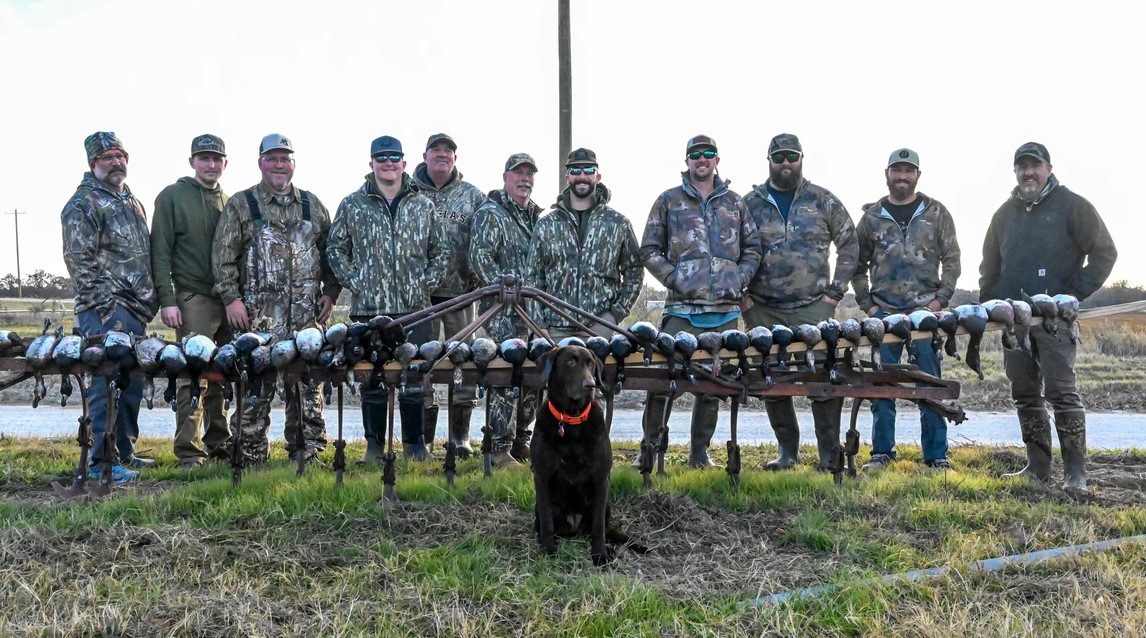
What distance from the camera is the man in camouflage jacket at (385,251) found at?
7.21 meters

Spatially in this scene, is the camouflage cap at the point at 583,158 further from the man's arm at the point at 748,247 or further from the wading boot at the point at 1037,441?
the wading boot at the point at 1037,441

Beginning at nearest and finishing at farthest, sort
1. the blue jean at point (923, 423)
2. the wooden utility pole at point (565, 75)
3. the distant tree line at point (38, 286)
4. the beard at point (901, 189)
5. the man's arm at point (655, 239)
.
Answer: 1. the man's arm at point (655, 239)
2. the blue jean at point (923, 423)
3. the beard at point (901, 189)
4. the wooden utility pole at point (565, 75)
5. the distant tree line at point (38, 286)

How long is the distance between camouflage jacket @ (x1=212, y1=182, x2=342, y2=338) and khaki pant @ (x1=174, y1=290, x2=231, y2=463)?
0.39 m

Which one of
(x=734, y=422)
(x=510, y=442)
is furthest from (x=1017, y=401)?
(x=510, y=442)

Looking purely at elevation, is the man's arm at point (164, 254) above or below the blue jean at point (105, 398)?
above

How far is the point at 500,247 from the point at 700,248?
1.66 meters

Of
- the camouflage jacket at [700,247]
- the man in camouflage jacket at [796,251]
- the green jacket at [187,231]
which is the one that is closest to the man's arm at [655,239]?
the camouflage jacket at [700,247]

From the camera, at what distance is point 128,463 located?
7.32m

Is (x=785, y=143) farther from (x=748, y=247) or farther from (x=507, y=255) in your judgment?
(x=507, y=255)

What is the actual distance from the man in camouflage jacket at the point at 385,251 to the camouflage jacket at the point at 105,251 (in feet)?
4.91

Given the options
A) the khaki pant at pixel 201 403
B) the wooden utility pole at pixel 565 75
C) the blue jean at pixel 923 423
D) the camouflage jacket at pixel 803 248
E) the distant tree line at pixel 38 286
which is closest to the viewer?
the camouflage jacket at pixel 803 248

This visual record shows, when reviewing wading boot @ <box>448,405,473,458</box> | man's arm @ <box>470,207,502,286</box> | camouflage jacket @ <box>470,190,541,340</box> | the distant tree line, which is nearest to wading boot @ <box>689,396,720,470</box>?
camouflage jacket @ <box>470,190,541,340</box>

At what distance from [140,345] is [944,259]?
21.0 ft

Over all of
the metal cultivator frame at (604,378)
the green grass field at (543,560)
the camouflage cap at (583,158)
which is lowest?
the green grass field at (543,560)
